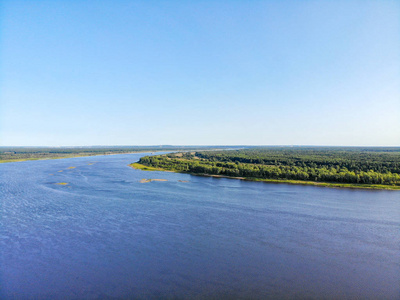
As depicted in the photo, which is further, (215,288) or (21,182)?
(21,182)

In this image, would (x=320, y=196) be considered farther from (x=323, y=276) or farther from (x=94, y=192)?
(x=94, y=192)

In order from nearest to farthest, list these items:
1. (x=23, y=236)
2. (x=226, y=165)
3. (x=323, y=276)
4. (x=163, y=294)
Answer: (x=163, y=294) < (x=323, y=276) < (x=23, y=236) < (x=226, y=165)

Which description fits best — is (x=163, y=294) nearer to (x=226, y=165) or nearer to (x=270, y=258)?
(x=270, y=258)

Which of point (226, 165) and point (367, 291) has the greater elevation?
point (226, 165)

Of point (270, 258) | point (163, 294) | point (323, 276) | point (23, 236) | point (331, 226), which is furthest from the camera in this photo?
point (331, 226)

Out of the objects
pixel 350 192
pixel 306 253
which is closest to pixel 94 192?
pixel 306 253

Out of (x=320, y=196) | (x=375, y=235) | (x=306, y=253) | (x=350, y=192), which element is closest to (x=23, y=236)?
(x=306, y=253)
